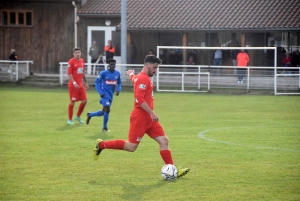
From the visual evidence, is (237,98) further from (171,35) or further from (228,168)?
(228,168)

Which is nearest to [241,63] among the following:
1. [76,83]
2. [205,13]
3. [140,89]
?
[205,13]

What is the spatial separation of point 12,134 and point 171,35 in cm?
2252

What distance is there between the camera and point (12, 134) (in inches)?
639

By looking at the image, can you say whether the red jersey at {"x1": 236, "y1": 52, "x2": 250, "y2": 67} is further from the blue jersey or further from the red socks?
the red socks

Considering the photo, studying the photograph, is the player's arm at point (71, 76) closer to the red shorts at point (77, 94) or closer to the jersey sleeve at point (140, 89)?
the red shorts at point (77, 94)

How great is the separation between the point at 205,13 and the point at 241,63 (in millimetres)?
7270

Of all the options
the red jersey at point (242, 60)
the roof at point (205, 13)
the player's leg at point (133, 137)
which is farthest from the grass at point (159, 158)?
the roof at point (205, 13)

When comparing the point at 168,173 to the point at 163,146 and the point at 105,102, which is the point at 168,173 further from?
the point at 105,102

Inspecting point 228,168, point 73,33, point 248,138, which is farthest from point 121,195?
point 73,33

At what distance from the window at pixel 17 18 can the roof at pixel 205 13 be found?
3376mm

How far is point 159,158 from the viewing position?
40.7 ft

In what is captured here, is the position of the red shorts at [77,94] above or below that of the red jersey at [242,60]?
below

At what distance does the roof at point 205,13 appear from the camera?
35.0 metres

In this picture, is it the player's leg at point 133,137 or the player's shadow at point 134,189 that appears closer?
the player's shadow at point 134,189
